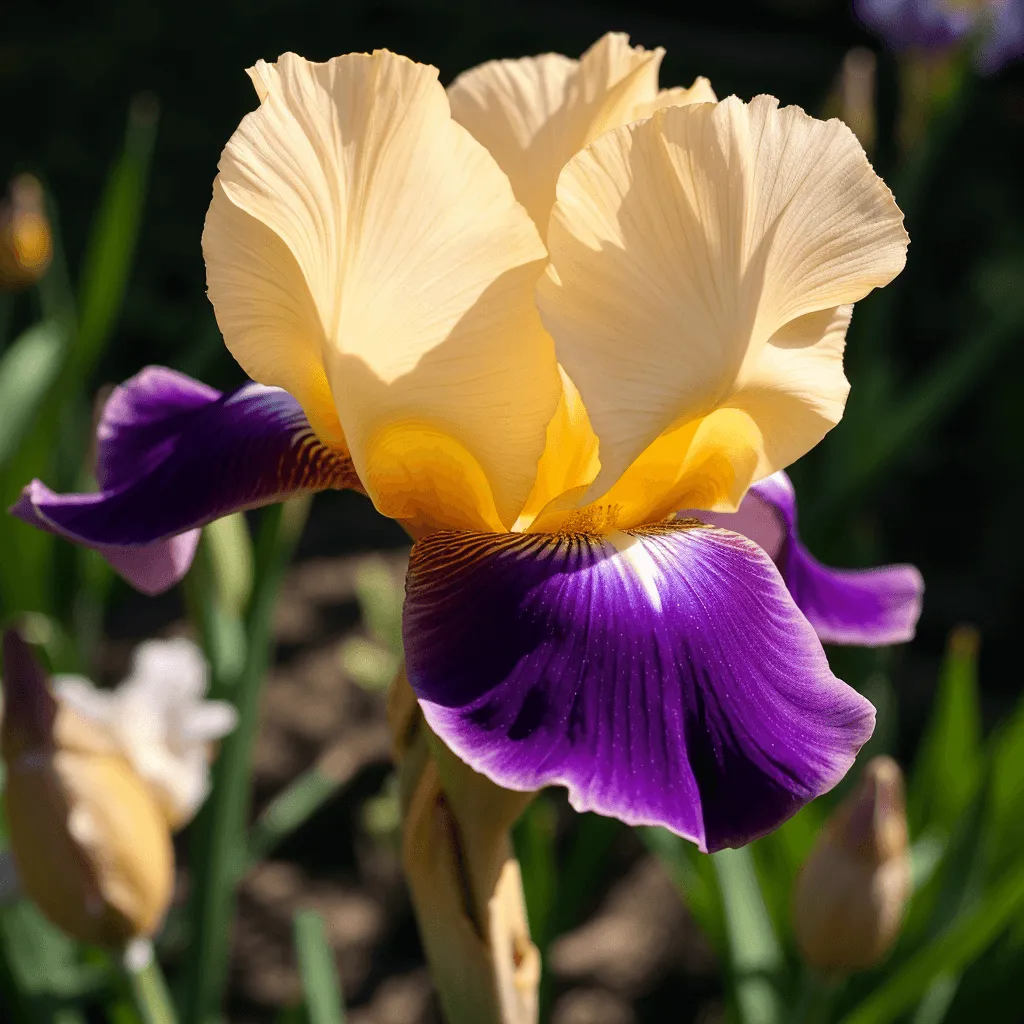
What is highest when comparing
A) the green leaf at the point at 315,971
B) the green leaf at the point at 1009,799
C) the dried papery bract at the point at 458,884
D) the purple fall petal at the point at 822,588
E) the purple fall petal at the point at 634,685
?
the purple fall petal at the point at 634,685

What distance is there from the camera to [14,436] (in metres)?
1.29

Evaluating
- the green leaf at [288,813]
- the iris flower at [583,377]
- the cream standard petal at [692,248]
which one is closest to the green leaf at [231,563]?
the green leaf at [288,813]

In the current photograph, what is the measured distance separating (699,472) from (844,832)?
1.02ft

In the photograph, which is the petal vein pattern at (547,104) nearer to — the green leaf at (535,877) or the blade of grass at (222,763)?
the blade of grass at (222,763)

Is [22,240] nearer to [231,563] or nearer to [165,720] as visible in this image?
[231,563]

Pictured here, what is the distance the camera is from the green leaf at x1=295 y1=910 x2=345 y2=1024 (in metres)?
0.79

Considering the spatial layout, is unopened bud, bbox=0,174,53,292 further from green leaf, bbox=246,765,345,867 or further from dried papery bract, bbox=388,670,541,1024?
dried papery bract, bbox=388,670,541,1024

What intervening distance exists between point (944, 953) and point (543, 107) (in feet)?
2.06

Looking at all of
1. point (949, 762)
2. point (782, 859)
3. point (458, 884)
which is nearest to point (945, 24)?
Result: point (949, 762)

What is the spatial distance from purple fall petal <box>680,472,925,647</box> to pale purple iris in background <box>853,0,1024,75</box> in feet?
4.66

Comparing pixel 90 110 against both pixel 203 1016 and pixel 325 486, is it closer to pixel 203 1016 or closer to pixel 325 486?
pixel 203 1016

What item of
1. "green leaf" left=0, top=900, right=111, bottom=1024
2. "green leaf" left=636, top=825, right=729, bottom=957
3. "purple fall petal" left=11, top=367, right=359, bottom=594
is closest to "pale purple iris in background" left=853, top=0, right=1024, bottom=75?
"green leaf" left=636, top=825, right=729, bottom=957

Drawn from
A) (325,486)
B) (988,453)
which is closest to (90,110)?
(988,453)

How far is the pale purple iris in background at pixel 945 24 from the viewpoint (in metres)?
1.89
